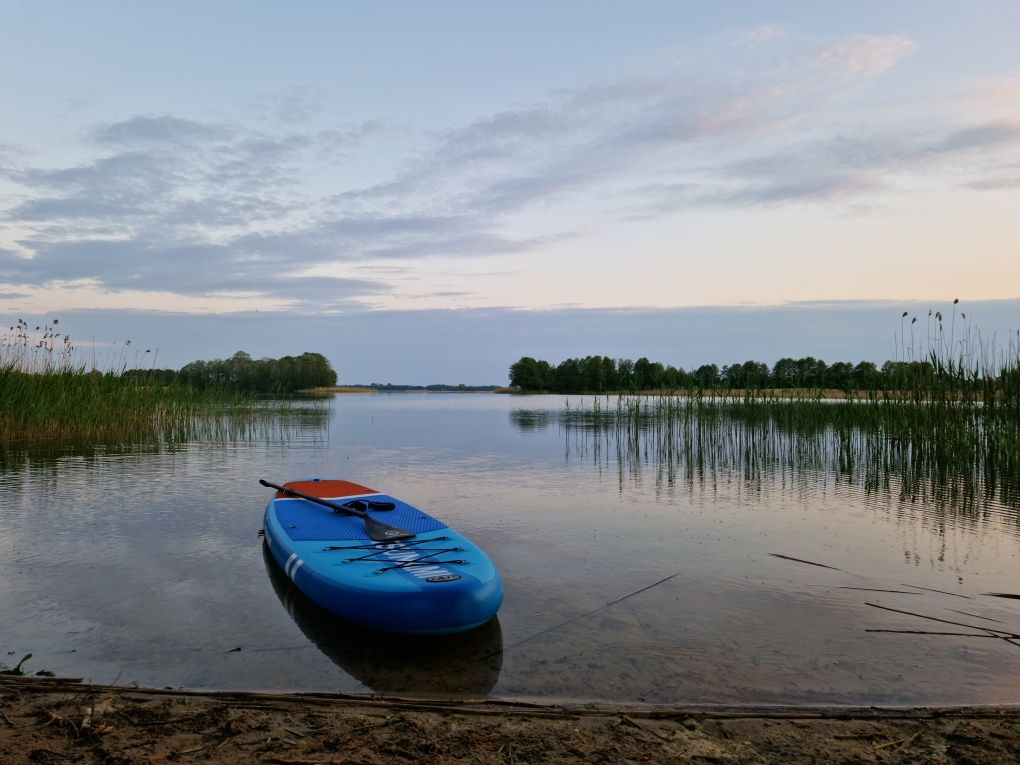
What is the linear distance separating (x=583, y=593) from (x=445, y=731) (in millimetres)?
2364

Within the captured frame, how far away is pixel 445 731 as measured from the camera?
2771 mm

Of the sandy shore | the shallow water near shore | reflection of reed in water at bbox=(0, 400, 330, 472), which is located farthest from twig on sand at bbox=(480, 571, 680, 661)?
reflection of reed in water at bbox=(0, 400, 330, 472)

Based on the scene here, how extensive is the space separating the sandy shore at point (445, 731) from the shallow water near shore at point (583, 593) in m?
0.32

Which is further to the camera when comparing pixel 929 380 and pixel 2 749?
pixel 929 380

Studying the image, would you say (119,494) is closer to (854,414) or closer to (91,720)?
(91,720)

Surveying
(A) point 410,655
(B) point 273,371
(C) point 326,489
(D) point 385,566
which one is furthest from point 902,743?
(B) point 273,371

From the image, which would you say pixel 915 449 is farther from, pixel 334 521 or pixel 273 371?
pixel 273 371

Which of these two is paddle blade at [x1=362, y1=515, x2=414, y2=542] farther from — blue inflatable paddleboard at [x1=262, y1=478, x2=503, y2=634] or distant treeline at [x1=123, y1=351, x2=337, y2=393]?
distant treeline at [x1=123, y1=351, x2=337, y2=393]

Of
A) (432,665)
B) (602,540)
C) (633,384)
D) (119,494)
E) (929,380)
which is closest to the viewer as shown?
(432,665)

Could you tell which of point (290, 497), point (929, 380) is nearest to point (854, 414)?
point (929, 380)

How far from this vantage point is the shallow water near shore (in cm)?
355

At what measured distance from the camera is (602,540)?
261 inches

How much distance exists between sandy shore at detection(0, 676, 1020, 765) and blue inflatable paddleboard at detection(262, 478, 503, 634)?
705 mm

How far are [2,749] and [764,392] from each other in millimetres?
13510
